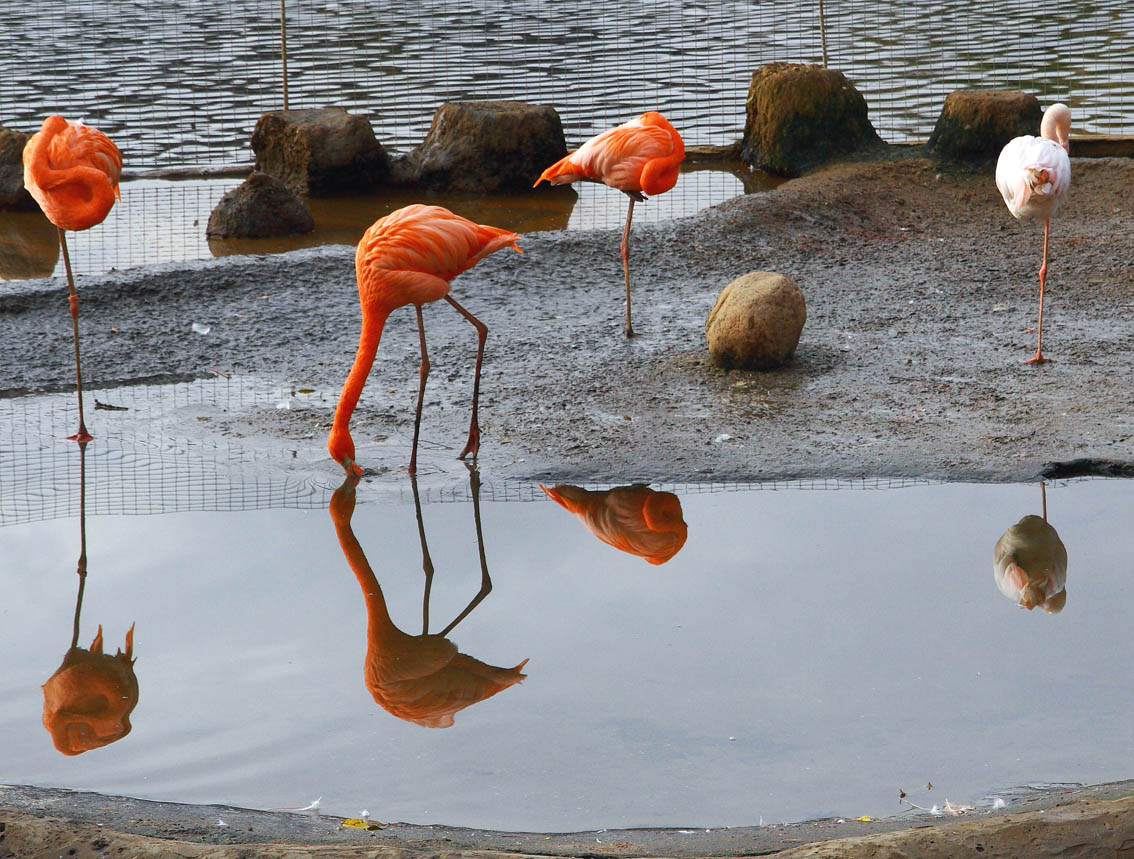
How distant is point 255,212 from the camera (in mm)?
8797

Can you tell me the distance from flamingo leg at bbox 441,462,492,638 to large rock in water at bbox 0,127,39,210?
6.13 meters

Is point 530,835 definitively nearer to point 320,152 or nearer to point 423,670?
point 423,670

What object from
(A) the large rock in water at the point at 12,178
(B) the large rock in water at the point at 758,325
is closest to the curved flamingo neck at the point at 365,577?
(B) the large rock in water at the point at 758,325

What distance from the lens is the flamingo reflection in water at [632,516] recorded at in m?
4.39

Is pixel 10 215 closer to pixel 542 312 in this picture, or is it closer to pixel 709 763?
pixel 542 312

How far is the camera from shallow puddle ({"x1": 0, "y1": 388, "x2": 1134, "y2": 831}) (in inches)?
123

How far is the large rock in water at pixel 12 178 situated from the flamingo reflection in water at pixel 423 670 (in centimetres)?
673

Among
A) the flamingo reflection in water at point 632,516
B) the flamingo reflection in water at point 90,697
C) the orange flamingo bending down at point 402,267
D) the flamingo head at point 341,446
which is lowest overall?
the flamingo reflection in water at point 90,697

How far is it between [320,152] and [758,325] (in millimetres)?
5312

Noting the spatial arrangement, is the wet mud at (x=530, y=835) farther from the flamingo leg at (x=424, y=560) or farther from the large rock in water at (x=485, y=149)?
the large rock in water at (x=485, y=149)

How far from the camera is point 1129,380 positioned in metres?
5.63

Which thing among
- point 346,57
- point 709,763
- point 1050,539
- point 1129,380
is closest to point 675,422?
point 1050,539

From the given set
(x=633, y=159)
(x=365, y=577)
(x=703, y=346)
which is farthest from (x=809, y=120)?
(x=365, y=577)

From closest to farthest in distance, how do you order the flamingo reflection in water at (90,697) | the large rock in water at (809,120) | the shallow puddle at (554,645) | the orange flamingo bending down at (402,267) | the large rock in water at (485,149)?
1. the shallow puddle at (554,645)
2. the flamingo reflection in water at (90,697)
3. the orange flamingo bending down at (402,267)
4. the large rock in water at (485,149)
5. the large rock in water at (809,120)
